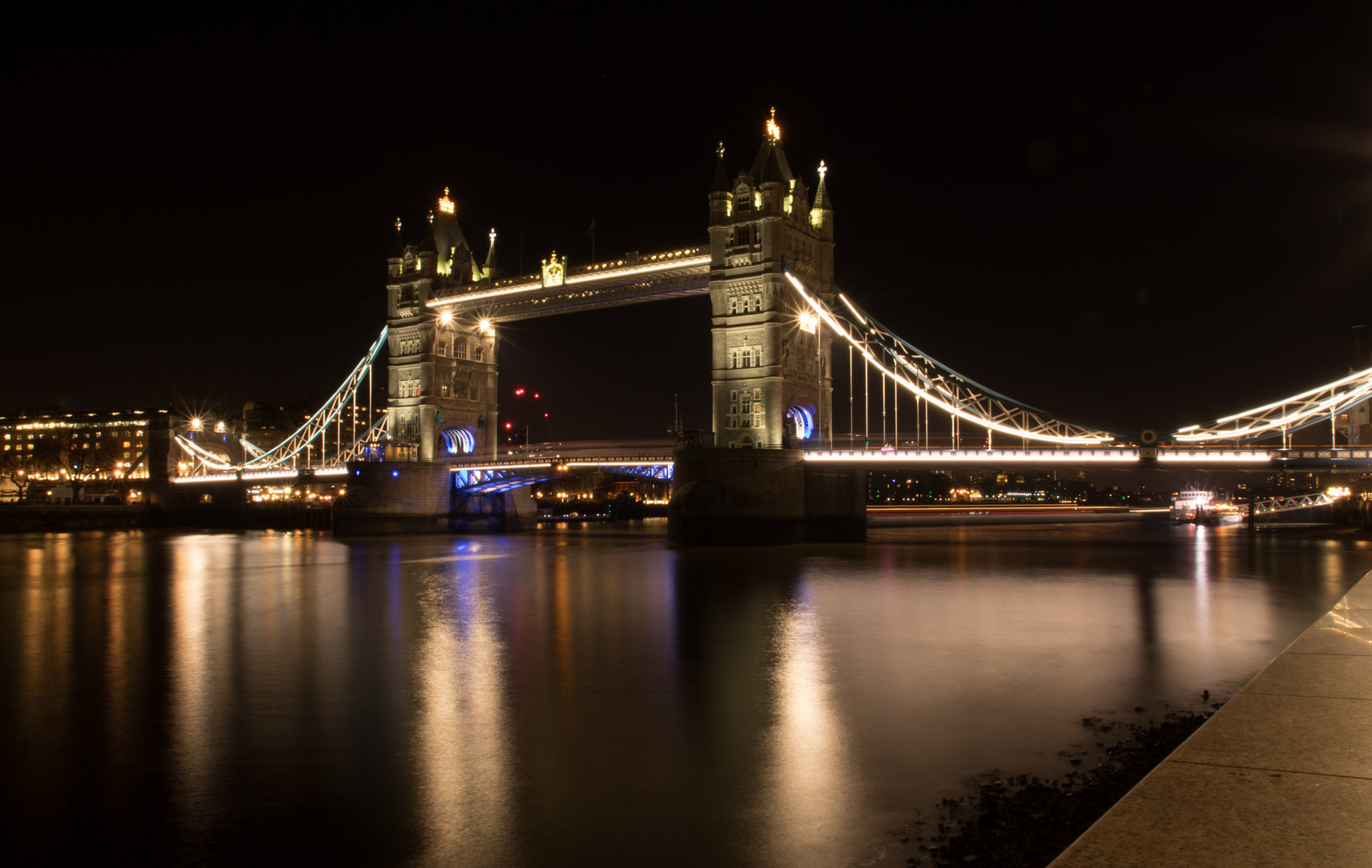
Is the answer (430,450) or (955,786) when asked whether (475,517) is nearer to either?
(430,450)

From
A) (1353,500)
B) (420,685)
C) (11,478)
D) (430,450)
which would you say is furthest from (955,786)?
(11,478)

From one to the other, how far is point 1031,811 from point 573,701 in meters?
5.87

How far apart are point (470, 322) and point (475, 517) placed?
10.6 metres

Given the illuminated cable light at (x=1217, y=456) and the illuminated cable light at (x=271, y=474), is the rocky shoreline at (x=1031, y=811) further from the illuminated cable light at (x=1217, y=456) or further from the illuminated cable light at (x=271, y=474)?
the illuminated cable light at (x=271, y=474)

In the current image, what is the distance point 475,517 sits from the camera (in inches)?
2067

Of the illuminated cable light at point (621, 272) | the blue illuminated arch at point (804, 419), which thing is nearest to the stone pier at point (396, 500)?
the illuminated cable light at point (621, 272)

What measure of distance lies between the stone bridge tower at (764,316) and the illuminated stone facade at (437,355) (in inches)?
625

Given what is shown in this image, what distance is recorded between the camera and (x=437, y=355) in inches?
1961

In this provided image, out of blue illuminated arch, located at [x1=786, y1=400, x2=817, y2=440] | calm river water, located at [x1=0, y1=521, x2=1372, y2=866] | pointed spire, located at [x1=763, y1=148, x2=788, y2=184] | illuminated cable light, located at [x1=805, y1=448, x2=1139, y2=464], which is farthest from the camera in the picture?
blue illuminated arch, located at [x1=786, y1=400, x2=817, y2=440]

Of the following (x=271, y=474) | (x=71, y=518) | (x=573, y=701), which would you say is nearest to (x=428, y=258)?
(x=271, y=474)

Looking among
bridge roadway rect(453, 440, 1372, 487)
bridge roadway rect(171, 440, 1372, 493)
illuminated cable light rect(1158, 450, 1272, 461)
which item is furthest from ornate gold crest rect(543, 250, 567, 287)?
illuminated cable light rect(1158, 450, 1272, 461)

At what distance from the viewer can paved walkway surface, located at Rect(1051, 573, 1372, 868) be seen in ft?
10.2

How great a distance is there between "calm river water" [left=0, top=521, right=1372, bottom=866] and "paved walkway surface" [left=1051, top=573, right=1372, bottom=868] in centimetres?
293

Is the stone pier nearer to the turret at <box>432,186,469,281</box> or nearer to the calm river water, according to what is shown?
the turret at <box>432,186,469,281</box>
